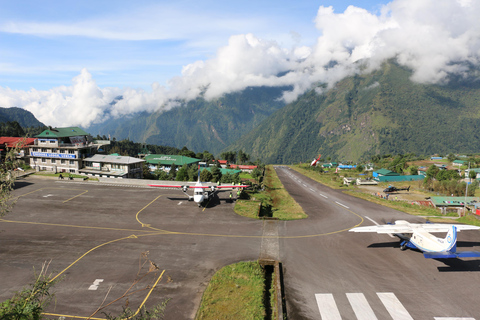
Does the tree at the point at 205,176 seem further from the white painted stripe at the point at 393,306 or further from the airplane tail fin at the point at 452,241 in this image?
the airplane tail fin at the point at 452,241

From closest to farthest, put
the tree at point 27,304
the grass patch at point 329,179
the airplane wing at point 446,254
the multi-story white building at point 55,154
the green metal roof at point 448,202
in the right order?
the tree at point 27,304
the airplane wing at point 446,254
the green metal roof at point 448,202
the multi-story white building at point 55,154
the grass patch at point 329,179

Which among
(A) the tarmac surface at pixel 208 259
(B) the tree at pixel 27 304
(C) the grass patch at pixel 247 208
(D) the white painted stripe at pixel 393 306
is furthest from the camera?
(C) the grass patch at pixel 247 208

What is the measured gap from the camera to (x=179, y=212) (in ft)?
152

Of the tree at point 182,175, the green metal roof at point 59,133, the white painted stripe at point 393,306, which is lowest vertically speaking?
the white painted stripe at point 393,306

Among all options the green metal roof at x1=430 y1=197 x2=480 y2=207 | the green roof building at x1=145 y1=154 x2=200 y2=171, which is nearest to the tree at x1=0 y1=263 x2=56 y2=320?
the green metal roof at x1=430 y1=197 x2=480 y2=207

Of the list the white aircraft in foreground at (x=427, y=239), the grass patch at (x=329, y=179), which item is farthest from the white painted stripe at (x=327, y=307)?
the grass patch at (x=329, y=179)

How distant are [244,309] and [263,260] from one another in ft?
25.9

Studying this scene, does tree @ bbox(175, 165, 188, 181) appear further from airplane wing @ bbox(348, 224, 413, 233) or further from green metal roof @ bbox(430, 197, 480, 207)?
green metal roof @ bbox(430, 197, 480, 207)

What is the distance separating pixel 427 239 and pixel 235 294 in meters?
21.6

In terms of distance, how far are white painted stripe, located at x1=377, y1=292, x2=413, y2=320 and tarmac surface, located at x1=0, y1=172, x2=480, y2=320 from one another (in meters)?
0.08

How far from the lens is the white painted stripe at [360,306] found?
69.2 feet

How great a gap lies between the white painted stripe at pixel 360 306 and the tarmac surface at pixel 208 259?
9 cm

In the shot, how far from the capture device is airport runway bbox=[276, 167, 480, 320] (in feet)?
71.6

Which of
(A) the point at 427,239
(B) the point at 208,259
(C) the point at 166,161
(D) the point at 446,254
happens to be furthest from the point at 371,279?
(C) the point at 166,161
